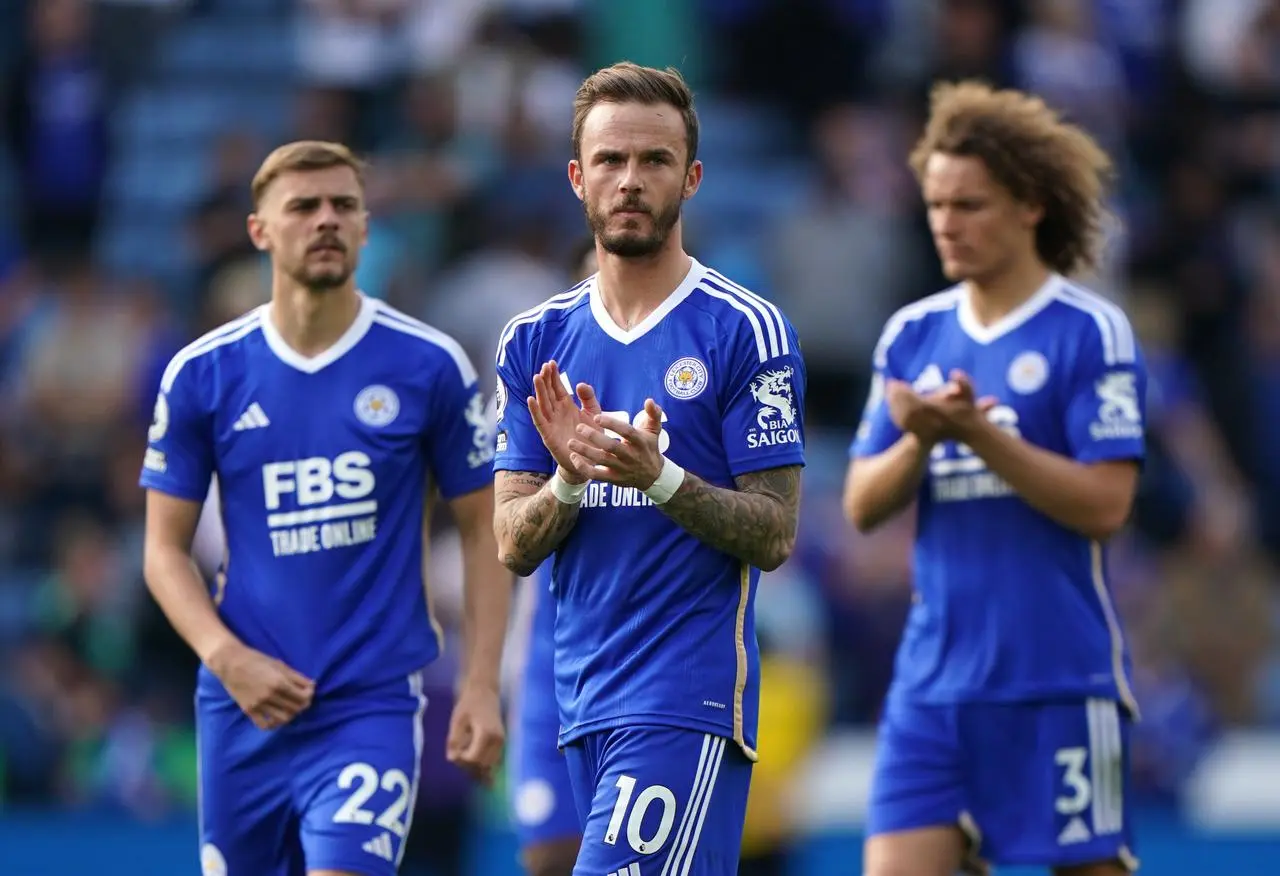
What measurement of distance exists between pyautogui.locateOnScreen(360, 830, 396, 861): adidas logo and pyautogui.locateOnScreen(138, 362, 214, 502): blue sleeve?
1224 mm

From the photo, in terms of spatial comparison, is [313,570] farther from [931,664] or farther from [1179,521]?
[1179,521]

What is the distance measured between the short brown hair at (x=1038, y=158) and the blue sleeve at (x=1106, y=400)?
487 mm

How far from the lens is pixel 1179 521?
45.6 ft

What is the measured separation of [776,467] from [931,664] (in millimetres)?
1722

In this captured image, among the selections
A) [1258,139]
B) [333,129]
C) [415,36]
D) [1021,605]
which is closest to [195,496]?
[1021,605]

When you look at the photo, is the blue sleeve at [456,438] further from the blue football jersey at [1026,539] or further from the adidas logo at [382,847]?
the blue football jersey at [1026,539]

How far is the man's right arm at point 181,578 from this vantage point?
6.57 metres

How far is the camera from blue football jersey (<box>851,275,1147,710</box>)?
682 cm

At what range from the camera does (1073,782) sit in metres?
6.76

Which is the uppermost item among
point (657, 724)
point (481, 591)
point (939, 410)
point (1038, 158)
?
point (1038, 158)

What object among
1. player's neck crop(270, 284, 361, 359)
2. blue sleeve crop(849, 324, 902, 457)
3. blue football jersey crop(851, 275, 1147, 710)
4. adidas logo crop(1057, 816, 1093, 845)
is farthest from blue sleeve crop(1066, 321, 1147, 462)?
player's neck crop(270, 284, 361, 359)

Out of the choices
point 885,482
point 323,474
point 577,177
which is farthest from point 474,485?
point 577,177

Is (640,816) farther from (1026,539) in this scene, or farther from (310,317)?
(310,317)

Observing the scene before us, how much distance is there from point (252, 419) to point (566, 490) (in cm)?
177
